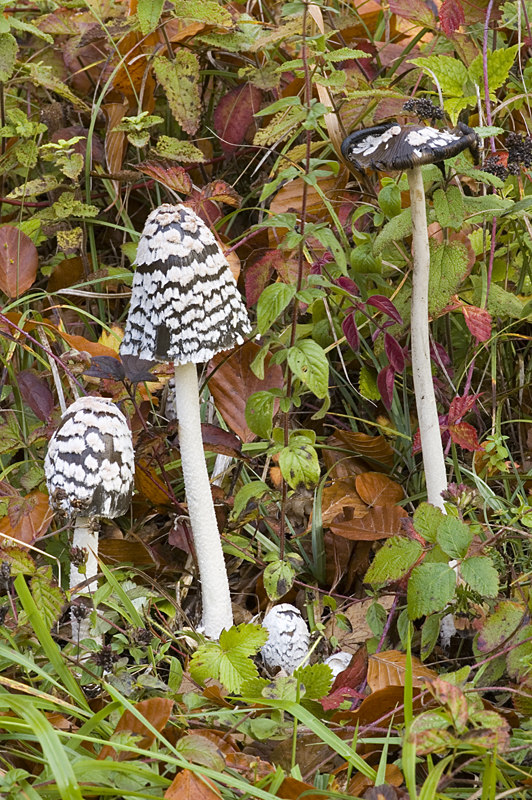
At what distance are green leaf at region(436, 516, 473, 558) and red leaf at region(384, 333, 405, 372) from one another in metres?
0.66

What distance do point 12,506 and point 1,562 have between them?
42 cm

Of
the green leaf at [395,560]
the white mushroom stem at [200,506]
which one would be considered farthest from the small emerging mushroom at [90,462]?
the green leaf at [395,560]

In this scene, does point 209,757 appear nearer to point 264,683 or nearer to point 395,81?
point 264,683

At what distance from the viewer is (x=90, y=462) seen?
211 cm

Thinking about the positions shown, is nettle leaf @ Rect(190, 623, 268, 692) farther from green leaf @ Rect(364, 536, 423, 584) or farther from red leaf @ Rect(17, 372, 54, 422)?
red leaf @ Rect(17, 372, 54, 422)

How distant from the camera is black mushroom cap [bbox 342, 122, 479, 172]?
5.95 ft

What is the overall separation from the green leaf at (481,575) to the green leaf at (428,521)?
0.44 feet

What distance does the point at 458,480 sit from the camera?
2590mm

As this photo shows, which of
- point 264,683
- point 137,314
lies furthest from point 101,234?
point 264,683

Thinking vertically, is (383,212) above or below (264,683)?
above

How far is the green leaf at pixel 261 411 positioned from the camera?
7.13 feet

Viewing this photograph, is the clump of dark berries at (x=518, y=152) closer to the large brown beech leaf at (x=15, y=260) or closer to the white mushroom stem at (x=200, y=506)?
the white mushroom stem at (x=200, y=506)

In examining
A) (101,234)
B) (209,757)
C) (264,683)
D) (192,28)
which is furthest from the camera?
(101,234)

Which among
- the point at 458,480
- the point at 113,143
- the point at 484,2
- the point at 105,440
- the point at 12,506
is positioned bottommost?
the point at 458,480
